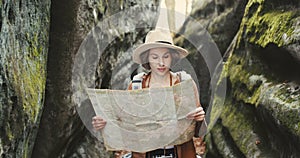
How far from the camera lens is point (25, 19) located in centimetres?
430

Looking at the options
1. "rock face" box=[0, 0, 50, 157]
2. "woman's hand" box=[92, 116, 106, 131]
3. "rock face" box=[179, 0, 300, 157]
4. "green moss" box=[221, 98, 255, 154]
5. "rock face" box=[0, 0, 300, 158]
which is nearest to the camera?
"woman's hand" box=[92, 116, 106, 131]

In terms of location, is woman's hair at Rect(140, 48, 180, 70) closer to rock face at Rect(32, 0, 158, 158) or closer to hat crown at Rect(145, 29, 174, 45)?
hat crown at Rect(145, 29, 174, 45)

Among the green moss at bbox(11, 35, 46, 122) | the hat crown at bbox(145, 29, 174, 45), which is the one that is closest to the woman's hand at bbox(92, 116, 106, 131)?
the hat crown at bbox(145, 29, 174, 45)

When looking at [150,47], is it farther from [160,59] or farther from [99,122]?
[99,122]

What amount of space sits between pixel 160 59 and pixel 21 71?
165 centimetres

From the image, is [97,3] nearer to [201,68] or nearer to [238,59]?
[238,59]

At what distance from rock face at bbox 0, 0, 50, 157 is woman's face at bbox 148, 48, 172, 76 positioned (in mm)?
1459

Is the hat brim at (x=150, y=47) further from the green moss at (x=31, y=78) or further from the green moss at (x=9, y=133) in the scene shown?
the green moss at (x=9, y=133)

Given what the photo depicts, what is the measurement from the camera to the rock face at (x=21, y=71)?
3715mm

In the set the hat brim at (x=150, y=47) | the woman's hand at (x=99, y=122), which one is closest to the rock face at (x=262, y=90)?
the hat brim at (x=150, y=47)

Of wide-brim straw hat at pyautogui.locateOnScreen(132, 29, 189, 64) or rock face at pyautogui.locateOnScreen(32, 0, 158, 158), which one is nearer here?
wide-brim straw hat at pyautogui.locateOnScreen(132, 29, 189, 64)

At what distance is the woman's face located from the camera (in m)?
3.62

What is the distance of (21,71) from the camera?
13.7 feet

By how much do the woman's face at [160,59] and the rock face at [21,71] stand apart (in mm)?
1459
